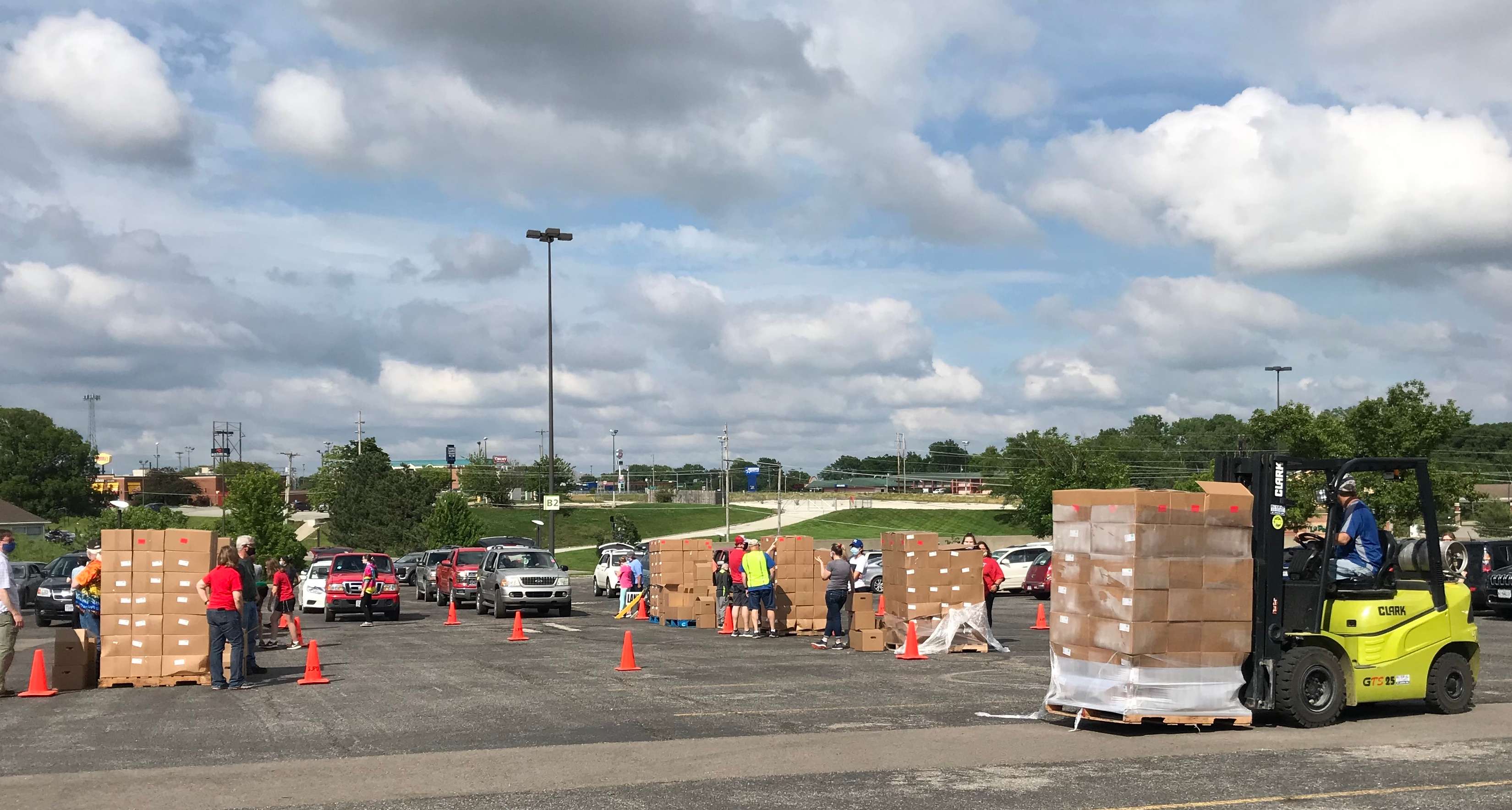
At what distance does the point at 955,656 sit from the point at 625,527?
50338mm

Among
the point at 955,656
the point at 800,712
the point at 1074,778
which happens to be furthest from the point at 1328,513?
the point at 955,656

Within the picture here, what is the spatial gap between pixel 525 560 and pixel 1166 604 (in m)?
22.1

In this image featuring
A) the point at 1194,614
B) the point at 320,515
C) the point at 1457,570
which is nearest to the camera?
the point at 1194,614

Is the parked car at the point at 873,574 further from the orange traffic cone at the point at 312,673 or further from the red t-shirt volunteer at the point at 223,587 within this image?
the red t-shirt volunteer at the point at 223,587

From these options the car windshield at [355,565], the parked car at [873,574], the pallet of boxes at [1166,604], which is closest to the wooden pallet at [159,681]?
the pallet of boxes at [1166,604]

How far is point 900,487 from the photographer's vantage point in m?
149

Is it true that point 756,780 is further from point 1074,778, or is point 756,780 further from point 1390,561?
point 1390,561

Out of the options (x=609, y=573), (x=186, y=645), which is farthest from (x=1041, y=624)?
(x=609, y=573)

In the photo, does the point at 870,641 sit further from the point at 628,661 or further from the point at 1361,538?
the point at 1361,538

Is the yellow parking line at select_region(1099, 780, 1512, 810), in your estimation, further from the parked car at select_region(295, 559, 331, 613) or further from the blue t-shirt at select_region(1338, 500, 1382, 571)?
the parked car at select_region(295, 559, 331, 613)

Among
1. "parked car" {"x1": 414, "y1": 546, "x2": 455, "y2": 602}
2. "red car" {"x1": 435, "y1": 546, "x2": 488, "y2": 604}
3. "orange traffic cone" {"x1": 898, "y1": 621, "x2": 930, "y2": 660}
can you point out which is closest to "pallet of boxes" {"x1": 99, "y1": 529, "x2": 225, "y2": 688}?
"orange traffic cone" {"x1": 898, "y1": 621, "x2": 930, "y2": 660}

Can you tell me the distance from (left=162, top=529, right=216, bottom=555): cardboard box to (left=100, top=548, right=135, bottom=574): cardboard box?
16.2 inches

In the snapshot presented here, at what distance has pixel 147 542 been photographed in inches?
634

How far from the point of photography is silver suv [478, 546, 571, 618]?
29.8 m
